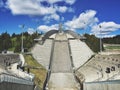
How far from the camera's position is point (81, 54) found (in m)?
95.2

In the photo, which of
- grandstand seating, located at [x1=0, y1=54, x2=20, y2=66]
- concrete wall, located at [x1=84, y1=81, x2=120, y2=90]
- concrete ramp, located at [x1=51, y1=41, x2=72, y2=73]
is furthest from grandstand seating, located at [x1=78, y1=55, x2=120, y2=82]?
grandstand seating, located at [x1=0, y1=54, x2=20, y2=66]

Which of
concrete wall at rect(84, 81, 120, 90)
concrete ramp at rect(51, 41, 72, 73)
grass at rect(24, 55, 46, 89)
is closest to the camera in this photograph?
concrete wall at rect(84, 81, 120, 90)

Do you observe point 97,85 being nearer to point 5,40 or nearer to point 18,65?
point 18,65

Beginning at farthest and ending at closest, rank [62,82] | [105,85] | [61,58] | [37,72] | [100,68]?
[61,58] < [62,82] < [100,68] < [37,72] < [105,85]

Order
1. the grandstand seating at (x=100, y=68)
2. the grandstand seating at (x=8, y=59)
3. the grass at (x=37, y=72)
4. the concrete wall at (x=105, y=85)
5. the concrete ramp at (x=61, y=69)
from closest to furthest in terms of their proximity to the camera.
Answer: the concrete wall at (x=105, y=85) < the grandstand seating at (x=100, y=68) < the grass at (x=37, y=72) < the grandstand seating at (x=8, y=59) < the concrete ramp at (x=61, y=69)

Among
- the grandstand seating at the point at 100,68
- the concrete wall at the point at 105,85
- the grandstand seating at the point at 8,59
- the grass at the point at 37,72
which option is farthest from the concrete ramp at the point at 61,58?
the concrete wall at the point at 105,85

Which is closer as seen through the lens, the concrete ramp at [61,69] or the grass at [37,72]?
the grass at [37,72]

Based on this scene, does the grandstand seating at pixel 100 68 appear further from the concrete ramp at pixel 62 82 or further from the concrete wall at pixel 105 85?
the concrete wall at pixel 105 85

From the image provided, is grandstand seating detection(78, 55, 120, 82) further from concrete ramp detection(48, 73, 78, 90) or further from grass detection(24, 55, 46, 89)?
grass detection(24, 55, 46, 89)

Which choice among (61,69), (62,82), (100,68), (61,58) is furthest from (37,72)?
(61,58)

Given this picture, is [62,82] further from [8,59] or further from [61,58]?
Result: [61,58]

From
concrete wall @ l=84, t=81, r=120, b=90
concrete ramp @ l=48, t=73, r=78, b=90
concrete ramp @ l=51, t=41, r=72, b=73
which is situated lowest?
concrete ramp @ l=48, t=73, r=78, b=90

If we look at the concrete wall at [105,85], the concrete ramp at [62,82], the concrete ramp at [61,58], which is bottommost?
the concrete ramp at [62,82]

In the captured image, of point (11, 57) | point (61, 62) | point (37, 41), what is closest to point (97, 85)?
point (11, 57)
